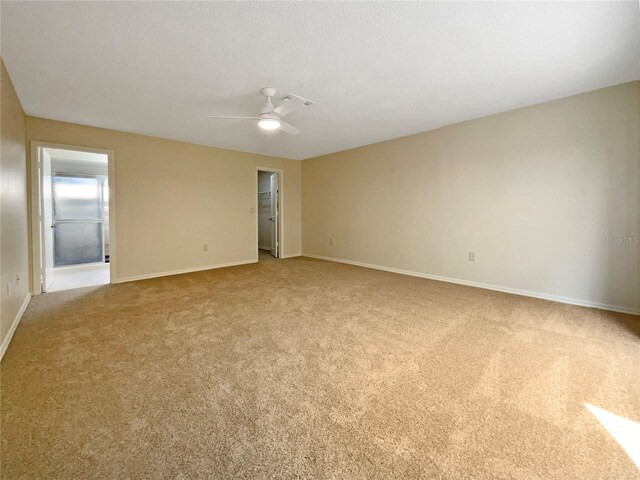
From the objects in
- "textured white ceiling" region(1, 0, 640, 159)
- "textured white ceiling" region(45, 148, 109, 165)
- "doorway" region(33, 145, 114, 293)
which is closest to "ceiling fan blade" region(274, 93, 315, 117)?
"textured white ceiling" region(1, 0, 640, 159)

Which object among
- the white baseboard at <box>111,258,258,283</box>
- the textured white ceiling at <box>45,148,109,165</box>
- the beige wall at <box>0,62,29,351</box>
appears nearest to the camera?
the beige wall at <box>0,62,29,351</box>

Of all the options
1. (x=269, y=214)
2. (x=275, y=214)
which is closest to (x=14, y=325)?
(x=275, y=214)

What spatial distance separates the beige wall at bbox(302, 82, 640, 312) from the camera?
9.90ft

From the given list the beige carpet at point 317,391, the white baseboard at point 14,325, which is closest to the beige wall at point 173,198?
the white baseboard at point 14,325

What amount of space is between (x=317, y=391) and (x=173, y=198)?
4.48 meters

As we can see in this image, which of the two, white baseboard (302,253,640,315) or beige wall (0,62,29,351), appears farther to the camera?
white baseboard (302,253,640,315)

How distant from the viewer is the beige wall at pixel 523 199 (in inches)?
119

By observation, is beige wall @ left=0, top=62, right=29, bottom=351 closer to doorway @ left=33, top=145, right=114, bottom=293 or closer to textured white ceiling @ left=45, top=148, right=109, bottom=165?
doorway @ left=33, top=145, right=114, bottom=293

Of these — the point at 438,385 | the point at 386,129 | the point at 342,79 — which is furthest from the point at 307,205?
the point at 438,385

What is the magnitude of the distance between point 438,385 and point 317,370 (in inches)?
30.9

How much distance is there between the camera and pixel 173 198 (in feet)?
16.2

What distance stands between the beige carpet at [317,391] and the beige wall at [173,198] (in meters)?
1.65

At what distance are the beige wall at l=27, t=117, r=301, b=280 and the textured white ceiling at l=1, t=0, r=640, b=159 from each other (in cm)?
71

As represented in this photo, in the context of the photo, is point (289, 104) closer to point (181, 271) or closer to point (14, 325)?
point (14, 325)
